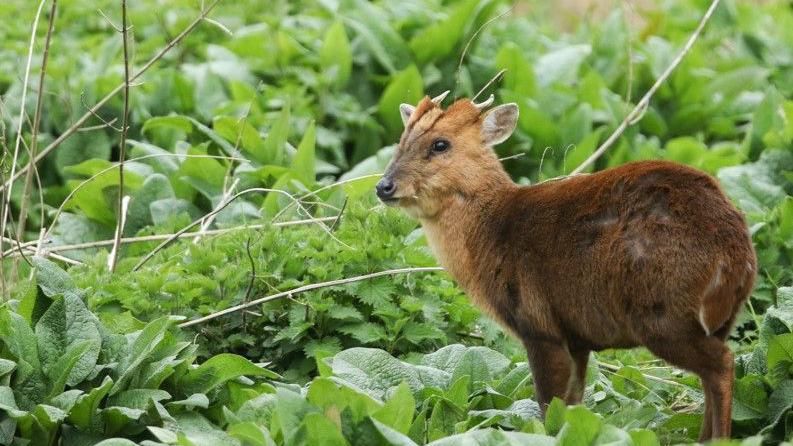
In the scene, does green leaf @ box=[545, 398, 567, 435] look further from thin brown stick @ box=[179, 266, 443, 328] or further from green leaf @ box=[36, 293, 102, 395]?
green leaf @ box=[36, 293, 102, 395]

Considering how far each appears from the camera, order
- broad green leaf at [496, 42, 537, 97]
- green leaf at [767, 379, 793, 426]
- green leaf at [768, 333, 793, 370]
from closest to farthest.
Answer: green leaf at [767, 379, 793, 426], green leaf at [768, 333, 793, 370], broad green leaf at [496, 42, 537, 97]


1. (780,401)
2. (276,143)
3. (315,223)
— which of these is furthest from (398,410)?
(276,143)

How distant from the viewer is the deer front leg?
5664 mm

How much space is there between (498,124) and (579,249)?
3.09ft

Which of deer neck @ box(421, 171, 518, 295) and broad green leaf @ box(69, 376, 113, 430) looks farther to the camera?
deer neck @ box(421, 171, 518, 295)

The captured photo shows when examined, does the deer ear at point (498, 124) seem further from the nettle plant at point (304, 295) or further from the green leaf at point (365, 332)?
the green leaf at point (365, 332)

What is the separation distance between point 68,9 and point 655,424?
292 inches

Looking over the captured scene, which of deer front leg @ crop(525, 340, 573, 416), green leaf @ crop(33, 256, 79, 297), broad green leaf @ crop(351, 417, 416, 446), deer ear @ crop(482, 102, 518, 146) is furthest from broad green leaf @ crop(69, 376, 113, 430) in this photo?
deer ear @ crop(482, 102, 518, 146)

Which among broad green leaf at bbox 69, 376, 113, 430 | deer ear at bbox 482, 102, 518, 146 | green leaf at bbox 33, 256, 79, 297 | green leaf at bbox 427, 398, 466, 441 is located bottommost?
green leaf at bbox 427, 398, 466, 441

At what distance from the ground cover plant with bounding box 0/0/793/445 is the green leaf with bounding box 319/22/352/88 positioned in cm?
1

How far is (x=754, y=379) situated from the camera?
5.89 m

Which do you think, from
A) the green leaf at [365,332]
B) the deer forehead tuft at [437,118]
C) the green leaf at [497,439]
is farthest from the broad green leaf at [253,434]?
the deer forehead tuft at [437,118]

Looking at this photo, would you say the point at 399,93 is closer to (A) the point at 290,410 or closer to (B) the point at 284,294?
(B) the point at 284,294

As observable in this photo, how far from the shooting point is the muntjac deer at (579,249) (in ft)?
17.4
